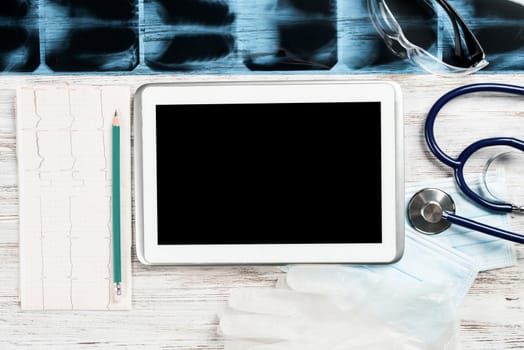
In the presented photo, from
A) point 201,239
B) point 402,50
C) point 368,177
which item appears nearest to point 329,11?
point 402,50

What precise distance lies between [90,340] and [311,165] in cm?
35

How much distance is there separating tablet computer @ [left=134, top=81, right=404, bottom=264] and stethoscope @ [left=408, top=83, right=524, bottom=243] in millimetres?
30

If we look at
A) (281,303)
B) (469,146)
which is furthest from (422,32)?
(281,303)

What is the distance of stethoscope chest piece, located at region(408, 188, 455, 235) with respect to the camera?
0.66 m

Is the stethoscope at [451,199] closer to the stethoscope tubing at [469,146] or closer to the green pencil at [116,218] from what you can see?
the stethoscope tubing at [469,146]

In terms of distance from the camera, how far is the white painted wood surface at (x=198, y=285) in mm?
663

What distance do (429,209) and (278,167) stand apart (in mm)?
188

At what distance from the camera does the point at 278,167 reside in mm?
644

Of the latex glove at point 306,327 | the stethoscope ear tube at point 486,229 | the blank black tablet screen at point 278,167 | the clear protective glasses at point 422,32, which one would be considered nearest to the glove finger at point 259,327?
the latex glove at point 306,327

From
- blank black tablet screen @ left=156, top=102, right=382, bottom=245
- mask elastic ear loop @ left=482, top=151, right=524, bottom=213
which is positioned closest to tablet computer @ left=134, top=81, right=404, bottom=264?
blank black tablet screen @ left=156, top=102, right=382, bottom=245

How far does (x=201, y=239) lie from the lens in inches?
25.6

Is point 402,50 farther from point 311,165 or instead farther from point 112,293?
point 112,293

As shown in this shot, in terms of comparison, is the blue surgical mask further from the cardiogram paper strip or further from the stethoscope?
the cardiogram paper strip

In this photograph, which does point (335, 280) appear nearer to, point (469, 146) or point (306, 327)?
point (306, 327)
